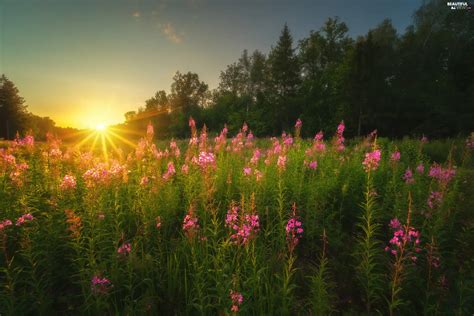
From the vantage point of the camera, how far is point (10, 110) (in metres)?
42.2

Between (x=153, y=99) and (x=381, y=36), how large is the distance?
60540 millimetres

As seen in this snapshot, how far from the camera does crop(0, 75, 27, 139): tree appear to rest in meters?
41.5

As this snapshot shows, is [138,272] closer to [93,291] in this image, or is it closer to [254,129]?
[93,291]

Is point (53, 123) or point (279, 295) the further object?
point (53, 123)

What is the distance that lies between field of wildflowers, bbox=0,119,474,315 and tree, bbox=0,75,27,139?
5215 cm

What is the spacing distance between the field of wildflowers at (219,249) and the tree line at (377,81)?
964 inches

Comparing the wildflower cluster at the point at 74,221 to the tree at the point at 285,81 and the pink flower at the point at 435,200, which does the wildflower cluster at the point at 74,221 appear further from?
the tree at the point at 285,81

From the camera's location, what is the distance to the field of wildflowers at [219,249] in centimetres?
250

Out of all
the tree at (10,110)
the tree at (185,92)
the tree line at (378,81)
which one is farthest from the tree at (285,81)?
the tree at (10,110)

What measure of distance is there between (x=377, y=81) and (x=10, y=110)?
57.7 m

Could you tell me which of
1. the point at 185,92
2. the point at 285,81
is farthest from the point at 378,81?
the point at 185,92

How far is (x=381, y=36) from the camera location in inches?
1352

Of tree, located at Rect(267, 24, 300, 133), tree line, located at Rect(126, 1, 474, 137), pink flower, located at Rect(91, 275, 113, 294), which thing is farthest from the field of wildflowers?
tree, located at Rect(267, 24, 300, 133)


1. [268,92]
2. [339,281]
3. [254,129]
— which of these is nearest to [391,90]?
[268,92]
